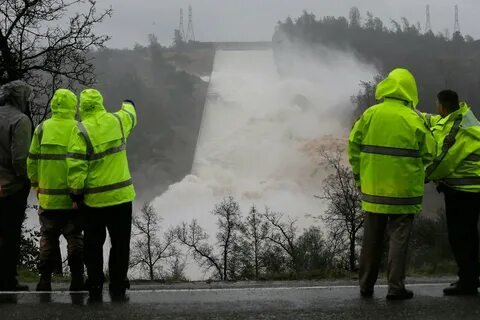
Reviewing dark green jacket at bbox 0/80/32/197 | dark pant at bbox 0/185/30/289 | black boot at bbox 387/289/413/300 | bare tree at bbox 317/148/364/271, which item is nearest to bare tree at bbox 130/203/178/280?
bare tree at bbox 317/148/364/271

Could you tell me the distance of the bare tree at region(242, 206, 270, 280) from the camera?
3728 cm

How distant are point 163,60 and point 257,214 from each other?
81.5ft

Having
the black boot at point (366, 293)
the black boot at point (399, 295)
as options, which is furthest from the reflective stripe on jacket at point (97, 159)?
the black boot at point (399, 295)

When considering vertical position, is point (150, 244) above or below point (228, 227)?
below

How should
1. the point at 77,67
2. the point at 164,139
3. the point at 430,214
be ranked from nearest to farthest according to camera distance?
the point at 77,67 → the point at 430,214 → the point at 164,139

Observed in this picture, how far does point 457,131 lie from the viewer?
183 inches

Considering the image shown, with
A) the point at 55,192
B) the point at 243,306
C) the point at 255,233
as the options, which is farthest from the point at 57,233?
the point at 255,233

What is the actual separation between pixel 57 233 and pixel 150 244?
3567 cm

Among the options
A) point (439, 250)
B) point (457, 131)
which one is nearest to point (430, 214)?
point (439, 250)

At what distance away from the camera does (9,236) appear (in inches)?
201

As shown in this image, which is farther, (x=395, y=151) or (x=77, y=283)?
(x=77, y=283)

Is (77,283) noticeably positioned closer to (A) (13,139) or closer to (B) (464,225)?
(A) (13,139)

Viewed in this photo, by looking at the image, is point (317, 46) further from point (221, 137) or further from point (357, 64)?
point (221, 137)

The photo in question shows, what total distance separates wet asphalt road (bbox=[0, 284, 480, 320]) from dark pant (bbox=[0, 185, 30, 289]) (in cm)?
57
